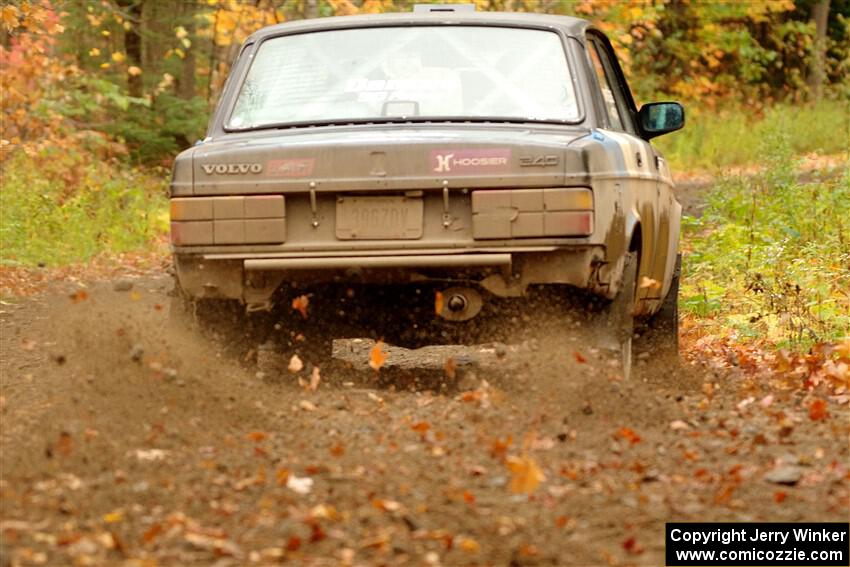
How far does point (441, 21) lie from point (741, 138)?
20.2m

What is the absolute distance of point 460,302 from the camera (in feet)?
20.9

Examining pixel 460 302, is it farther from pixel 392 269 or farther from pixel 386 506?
pixel 386 506

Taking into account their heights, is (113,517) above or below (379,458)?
above

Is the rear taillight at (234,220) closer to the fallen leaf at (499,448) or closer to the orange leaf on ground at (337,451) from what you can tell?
the orange leaf on ground at (337,451)

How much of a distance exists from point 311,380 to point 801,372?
242 centimetres

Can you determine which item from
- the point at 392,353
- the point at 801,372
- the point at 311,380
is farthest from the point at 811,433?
the point at 392,353

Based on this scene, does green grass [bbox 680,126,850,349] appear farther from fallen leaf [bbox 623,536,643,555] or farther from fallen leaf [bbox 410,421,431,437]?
fallen leaf [bbox 623,536,643,555]

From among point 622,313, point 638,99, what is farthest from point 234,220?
point 638,99

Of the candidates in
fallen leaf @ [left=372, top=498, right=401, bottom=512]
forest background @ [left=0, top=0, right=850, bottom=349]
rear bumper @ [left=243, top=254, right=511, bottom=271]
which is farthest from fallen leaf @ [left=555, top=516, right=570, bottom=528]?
forest background @ [left=0, top=0, right=850, bottom=349]

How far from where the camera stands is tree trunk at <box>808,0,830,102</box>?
1285 inches

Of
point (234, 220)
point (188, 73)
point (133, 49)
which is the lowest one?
point (188, 73)

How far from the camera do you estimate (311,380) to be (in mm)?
6793

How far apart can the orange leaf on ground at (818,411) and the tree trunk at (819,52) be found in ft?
87.5

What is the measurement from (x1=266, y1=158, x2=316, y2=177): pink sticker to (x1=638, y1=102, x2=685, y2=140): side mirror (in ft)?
7.68
